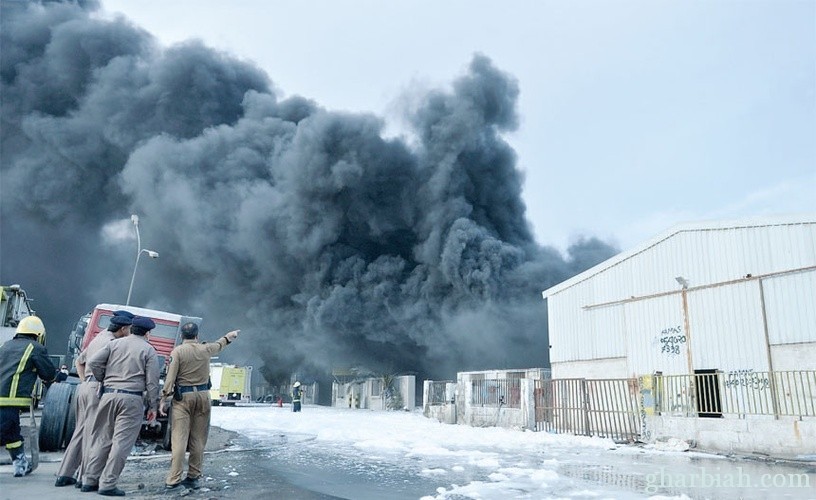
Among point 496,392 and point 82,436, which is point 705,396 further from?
point 82,436

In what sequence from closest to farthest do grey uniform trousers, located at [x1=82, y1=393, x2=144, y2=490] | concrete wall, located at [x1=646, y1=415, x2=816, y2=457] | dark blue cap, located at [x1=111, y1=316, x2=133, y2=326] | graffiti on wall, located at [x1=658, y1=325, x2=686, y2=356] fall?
grey uniform trousers, located at [x1=82, y1=393, x2=144, y2=490]
dark blue cap, located at [x1=111, y1=316, x2=133, y2=326]
concrete wall, located at [x1=646, y1=415, x2=816, y2=457]
graffiti on wall, located at [x1=658, y1=325, x2=686, y2=356]

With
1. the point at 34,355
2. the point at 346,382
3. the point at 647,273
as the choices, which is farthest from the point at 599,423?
the point at 346,382

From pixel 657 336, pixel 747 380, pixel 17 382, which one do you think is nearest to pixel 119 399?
pixel 17 382

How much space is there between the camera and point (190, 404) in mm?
5090

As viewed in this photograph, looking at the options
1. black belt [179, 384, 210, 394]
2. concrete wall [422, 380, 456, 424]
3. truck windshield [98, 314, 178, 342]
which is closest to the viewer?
black belt [179, 384, 210, 394]

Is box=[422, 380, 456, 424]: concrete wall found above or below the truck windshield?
below

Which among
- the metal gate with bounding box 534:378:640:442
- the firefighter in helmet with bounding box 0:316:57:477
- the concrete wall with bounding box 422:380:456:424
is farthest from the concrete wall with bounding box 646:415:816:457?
the firefighter in helmet with bounding box 0:316:57:477

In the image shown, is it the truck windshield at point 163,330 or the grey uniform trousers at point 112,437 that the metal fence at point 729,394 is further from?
the grey uniform trousers at point 112,437

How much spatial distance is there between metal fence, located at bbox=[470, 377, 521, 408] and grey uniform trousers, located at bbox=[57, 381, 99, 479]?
1200 cm

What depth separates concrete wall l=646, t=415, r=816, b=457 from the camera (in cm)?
907

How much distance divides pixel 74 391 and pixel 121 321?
3.01 m

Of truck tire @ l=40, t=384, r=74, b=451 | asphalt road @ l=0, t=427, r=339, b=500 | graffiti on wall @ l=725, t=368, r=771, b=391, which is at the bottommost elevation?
asphalt road @ l=0, t=427, r=339, b=500

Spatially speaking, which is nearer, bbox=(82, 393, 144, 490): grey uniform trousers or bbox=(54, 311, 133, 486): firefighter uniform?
bbox=(82, 393, 144, 490): grey uniform trousers

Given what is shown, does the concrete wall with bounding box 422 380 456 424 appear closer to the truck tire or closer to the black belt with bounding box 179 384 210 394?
the truck tire
